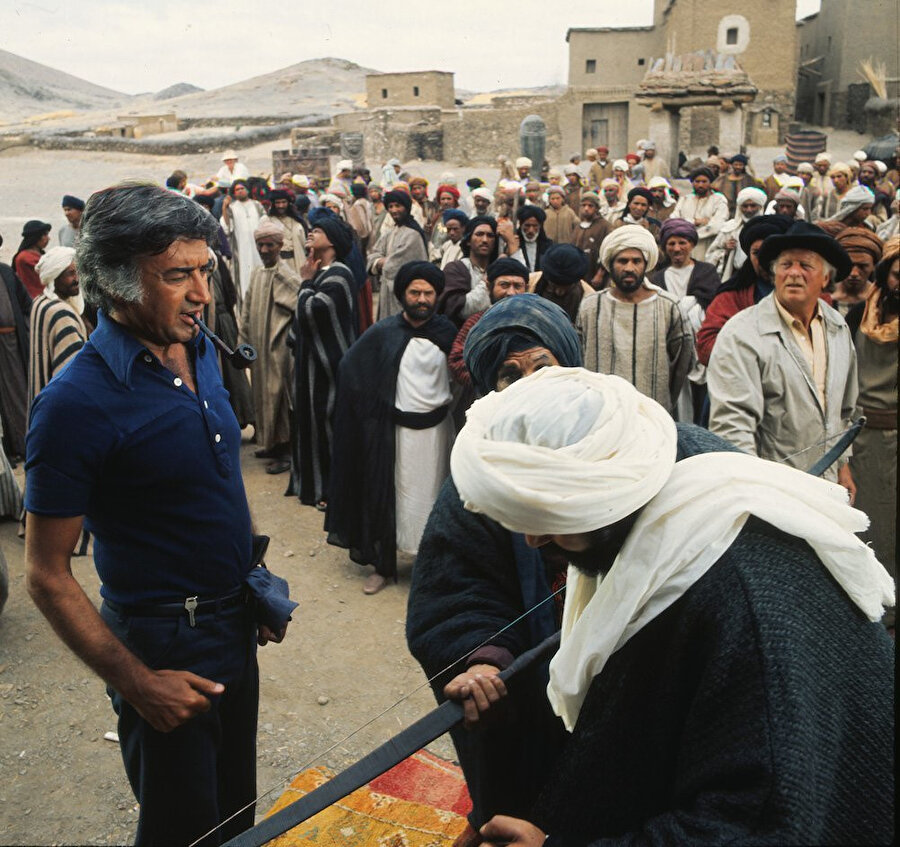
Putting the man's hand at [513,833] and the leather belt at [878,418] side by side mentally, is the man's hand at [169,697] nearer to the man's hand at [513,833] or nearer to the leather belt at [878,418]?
the man's hand at [513,833]

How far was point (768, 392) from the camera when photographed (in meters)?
3.28

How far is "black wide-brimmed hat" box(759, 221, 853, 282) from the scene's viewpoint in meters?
3.25

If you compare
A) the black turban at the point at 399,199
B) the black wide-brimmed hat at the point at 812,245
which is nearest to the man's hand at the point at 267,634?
the black wide-brimmed hat at the point at 812,245

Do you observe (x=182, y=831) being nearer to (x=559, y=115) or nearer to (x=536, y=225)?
(x=536, y=225)

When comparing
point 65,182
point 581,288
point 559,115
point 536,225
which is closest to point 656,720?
point 581,288

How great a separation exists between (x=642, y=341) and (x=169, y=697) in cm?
304

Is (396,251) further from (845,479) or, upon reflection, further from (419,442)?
(845,479)

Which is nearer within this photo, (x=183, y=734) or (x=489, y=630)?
(x=489, y=630)

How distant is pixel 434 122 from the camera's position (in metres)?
32.0

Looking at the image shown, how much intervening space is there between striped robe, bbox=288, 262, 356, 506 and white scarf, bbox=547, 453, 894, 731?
432 centimetres

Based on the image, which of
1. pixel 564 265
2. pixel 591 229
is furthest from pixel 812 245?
pixel 591 229

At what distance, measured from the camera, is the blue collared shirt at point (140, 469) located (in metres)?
1.82

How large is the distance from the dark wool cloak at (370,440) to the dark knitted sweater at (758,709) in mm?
3518

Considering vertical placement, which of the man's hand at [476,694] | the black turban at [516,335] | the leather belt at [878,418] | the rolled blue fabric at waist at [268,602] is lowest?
the leather belt at [878,418]
